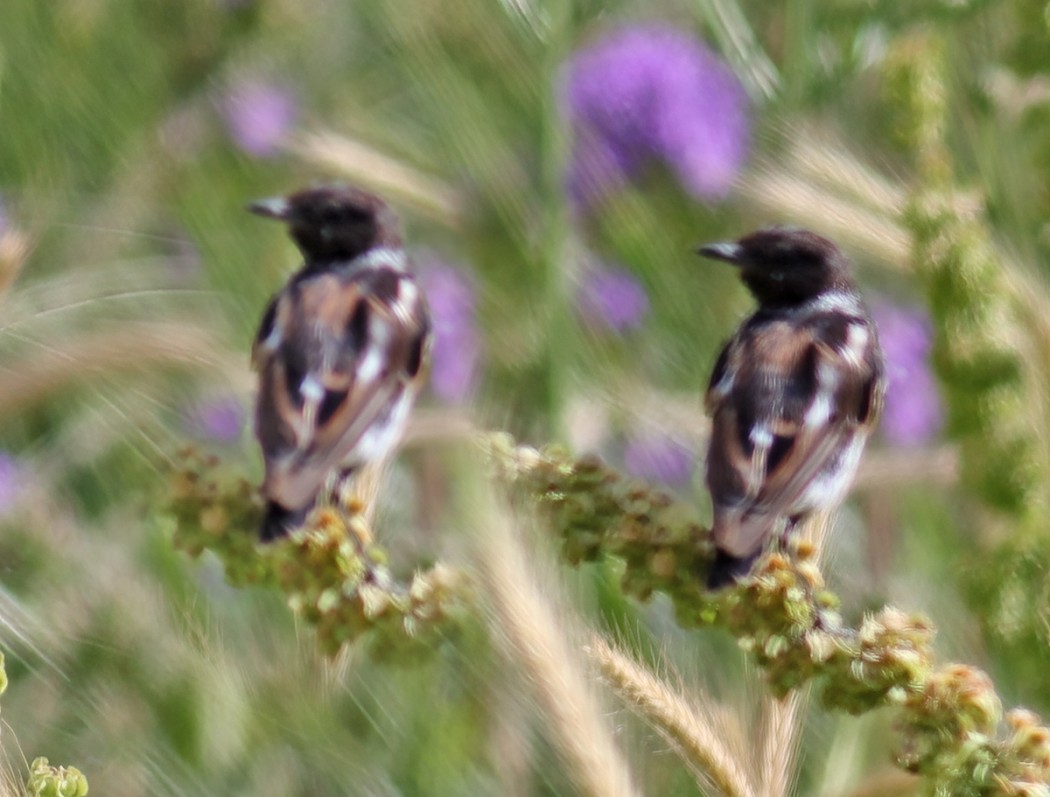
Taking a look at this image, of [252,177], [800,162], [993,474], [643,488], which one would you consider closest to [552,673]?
[643,488]

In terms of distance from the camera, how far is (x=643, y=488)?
27.3 inches

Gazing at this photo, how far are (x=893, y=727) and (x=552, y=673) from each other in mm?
149

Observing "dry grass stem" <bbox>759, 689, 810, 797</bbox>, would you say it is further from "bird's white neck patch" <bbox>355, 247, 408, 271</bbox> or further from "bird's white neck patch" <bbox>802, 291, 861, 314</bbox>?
"bird's white neck patch" <bbox>355, 247, 408, 271</bbox>

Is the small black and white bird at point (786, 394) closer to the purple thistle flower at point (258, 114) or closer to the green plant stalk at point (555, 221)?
the green plant stalk at point (555, 221)

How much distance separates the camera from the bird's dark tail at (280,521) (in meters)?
0.71

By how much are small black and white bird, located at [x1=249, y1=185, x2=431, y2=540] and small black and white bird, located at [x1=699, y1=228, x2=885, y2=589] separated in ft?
0.54

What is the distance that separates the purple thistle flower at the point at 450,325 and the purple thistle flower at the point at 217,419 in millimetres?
114

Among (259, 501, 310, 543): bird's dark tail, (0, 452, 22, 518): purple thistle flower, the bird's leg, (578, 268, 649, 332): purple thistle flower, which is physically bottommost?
(0, 452, 22, 518): purple thistle flower

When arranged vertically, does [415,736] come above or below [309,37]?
below

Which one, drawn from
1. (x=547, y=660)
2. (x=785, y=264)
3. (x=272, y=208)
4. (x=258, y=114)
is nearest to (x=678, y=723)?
(x=547, y=660)

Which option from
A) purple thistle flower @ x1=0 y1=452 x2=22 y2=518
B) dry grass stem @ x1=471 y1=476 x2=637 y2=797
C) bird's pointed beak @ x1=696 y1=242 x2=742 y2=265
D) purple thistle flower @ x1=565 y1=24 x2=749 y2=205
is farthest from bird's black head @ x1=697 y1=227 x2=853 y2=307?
purple thistle flower @ x1=0 y1=452 x2=22 y2=518

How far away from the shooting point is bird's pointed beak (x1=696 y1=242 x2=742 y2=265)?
808 millimetres

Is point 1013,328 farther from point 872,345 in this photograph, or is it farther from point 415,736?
point 415,736

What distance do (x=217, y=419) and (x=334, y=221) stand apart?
0.13 meters
